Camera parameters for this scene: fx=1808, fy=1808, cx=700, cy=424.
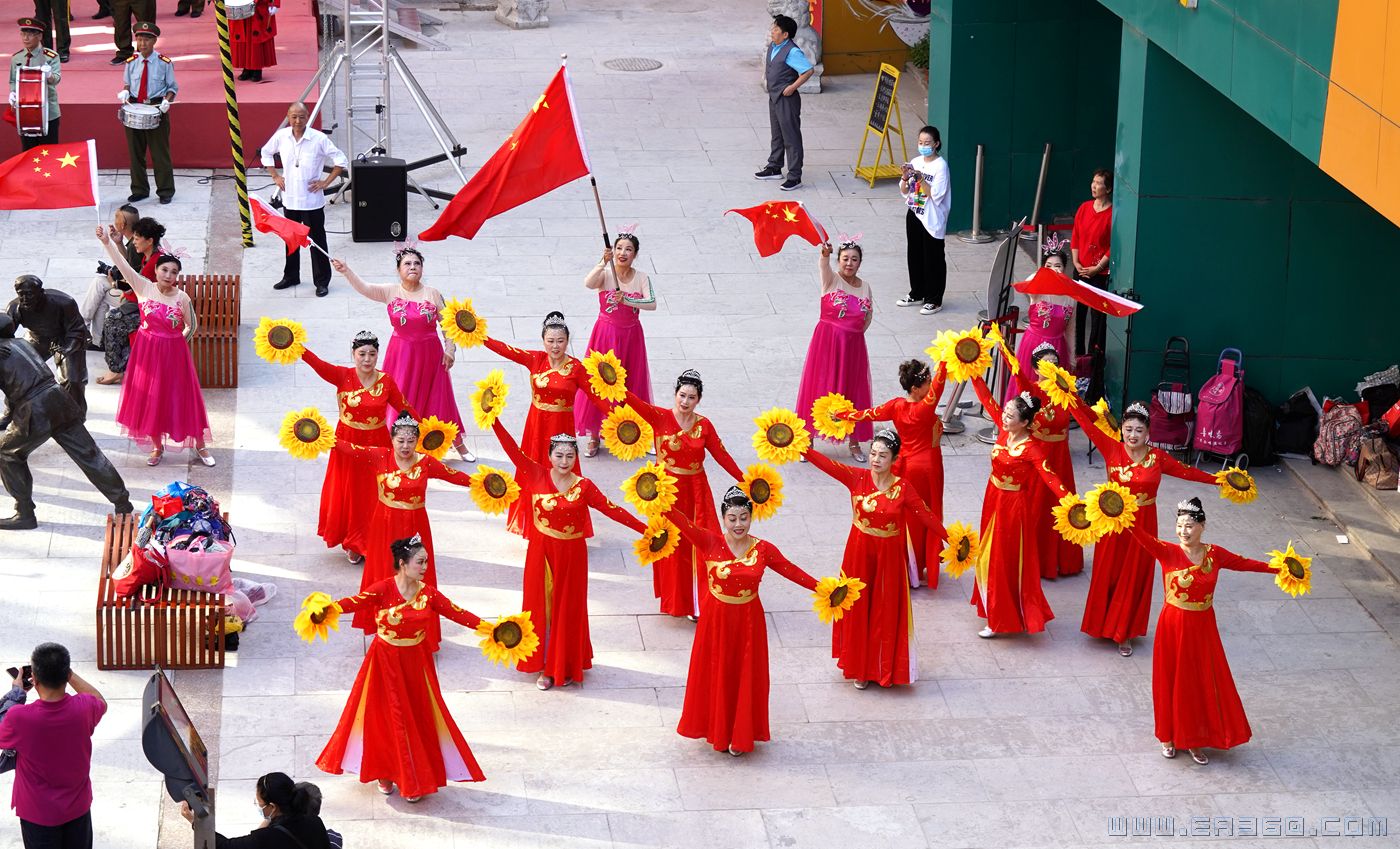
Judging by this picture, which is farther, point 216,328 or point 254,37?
point 254,37

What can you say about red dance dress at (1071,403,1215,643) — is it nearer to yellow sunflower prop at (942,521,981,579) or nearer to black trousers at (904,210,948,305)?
yellow sunflower prop at (942,521,981,579)

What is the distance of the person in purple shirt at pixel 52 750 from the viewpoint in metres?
8.62

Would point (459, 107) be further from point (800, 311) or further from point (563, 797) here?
point (563, 797)

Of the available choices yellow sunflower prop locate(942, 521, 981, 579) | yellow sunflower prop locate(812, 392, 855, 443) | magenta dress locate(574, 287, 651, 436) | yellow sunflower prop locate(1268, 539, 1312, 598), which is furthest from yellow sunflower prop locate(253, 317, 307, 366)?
yellow sunflower prop locate(1268, 539, 1312, 598)

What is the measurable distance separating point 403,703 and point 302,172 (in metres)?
8.91

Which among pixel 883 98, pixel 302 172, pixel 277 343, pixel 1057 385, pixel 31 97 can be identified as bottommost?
pixel 1057 385

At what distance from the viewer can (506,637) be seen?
9.84 m

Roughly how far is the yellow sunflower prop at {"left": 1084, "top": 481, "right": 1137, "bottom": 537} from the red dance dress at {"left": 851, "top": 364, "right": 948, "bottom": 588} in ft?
5.44

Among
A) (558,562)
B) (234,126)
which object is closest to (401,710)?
(558,562)

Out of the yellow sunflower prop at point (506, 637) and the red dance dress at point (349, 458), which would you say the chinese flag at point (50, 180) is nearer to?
the red dance dress at point (349, 458)

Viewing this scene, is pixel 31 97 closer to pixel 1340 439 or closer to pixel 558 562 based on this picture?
pixel 558 562

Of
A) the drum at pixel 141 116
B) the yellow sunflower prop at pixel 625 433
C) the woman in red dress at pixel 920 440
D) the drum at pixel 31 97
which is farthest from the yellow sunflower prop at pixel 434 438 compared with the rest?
the drum at pixel 31 97

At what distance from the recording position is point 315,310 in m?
17.4

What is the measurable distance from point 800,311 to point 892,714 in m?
7.19
